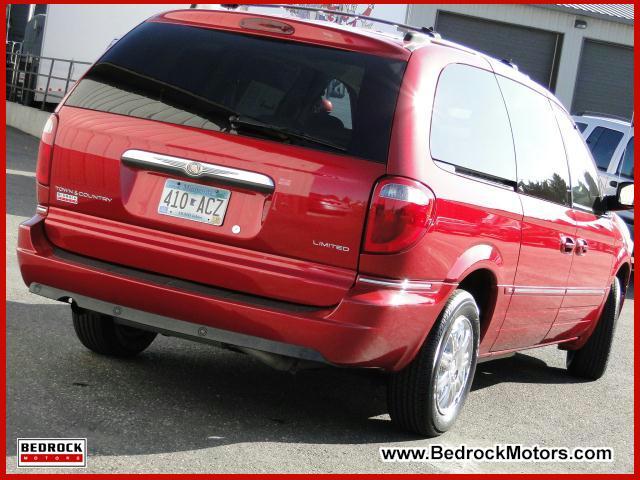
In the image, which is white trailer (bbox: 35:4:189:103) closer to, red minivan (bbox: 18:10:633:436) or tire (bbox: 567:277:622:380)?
tire (bbox: 567:277:622:380)

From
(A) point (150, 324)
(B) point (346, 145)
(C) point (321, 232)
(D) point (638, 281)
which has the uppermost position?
(B) point (346, 145)

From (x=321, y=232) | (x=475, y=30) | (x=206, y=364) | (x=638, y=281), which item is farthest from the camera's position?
(x=475, y=30)

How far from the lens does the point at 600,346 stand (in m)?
7.59

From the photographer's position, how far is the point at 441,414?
5.29m

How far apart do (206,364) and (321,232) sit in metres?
1.83

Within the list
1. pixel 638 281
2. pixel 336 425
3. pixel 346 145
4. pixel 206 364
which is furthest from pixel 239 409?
pixel 638 281

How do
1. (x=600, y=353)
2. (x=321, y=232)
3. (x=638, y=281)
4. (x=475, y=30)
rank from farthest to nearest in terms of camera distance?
(x=475, y=30) → (x=638, y=281) → (x=600, y=353) → (x=321, y=232)

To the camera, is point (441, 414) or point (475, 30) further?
point (475, 30)

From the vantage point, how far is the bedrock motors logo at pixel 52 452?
421 centimetres

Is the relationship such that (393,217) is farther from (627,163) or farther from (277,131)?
(627,163)

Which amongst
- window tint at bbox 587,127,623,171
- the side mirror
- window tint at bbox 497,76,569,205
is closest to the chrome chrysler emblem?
window tint at bbox 497,76,569,205

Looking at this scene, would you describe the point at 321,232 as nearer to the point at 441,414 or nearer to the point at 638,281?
the point at 441,414

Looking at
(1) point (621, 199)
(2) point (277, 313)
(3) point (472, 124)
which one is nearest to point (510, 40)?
(1) point (621, 199)

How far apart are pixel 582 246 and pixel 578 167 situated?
1.77ft
